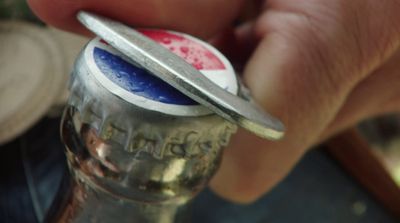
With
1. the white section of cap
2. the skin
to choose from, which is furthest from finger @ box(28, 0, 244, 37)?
the white section of cap

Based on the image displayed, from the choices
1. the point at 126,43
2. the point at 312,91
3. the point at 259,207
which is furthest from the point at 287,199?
the point at 126,43

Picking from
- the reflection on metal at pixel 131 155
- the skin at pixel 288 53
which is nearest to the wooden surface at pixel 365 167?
the skin at pixel 288 53

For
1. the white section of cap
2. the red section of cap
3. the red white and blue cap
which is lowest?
the white section of cap

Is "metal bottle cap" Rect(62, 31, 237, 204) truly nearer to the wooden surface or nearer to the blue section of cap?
the blue section of cap

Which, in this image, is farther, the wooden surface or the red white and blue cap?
the wooden surface

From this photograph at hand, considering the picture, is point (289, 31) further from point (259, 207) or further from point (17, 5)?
point (17, 5)

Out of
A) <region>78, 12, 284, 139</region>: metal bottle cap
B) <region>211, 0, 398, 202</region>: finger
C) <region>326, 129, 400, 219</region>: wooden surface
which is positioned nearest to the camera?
<region>78, 12, 284, 139</region>: metal bottle cap

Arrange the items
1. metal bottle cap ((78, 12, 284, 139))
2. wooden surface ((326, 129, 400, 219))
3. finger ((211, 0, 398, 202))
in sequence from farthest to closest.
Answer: wooden surface ((326, 129, 400, 219))
finger ((211, 0, 398, 202))
metal bottle cap ((78, 12, 284, 139))
